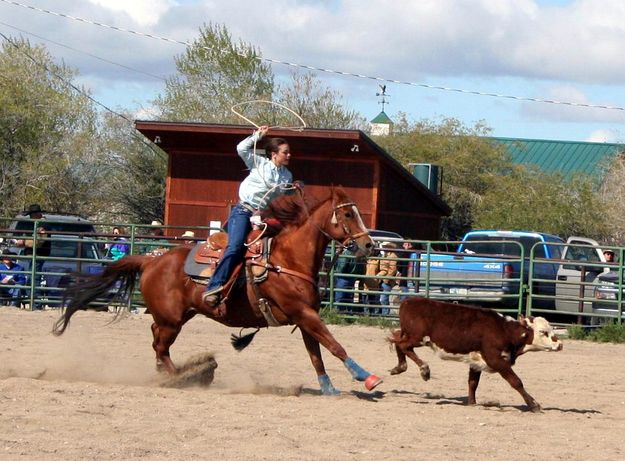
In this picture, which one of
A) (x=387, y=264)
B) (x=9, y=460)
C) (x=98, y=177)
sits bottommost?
(x=9, y=460)

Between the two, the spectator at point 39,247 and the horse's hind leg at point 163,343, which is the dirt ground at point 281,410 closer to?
the horse's hind leg at point 163,343

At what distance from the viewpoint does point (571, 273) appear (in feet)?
58.8

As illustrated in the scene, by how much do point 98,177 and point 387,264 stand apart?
23.1 m

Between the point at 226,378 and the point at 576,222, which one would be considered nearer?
the point at 226,378

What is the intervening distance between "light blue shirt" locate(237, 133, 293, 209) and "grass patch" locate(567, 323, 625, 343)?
7753mm

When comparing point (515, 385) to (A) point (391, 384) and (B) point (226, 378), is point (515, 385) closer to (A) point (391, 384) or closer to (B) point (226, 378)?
(A) point (391, 384)

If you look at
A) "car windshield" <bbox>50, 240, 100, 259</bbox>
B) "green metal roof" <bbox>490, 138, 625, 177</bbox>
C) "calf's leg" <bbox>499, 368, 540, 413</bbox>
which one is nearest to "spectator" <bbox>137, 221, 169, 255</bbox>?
"car windshield" <bbox>50, 240, 100, 259</bbox>

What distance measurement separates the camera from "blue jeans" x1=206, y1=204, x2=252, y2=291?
919cm

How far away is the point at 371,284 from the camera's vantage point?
56.9 ft

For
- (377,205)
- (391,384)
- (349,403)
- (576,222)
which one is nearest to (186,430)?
(349,403)

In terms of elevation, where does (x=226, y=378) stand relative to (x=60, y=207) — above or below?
below

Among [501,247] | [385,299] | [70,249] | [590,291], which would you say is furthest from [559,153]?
[70,249]

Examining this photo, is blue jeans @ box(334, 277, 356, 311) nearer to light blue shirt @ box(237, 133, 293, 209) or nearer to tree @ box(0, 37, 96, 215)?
light blue shirt @ box(237, 133, 293, 209)

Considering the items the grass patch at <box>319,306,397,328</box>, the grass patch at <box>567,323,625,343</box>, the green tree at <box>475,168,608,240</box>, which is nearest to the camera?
the grass patch at <box>567,323,625,343</box>
